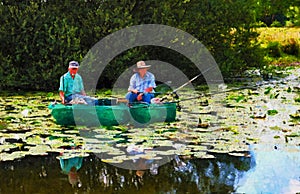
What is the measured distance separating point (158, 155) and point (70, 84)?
308 centimetres

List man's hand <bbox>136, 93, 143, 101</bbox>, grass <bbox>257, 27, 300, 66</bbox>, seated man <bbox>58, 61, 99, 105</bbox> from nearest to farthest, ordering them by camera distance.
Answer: seated man <bbox>58, 61, 99, 105</bbox> → man's hand <bbox>136, 93, 143, 101</bbox> → grass <bbox>257, 27, 300, 66</bbox>

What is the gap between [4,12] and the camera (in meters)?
13.1

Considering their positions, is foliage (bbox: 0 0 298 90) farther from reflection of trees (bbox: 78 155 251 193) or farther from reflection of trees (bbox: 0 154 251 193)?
reflection of trees (bbox: 78 155 251 193)

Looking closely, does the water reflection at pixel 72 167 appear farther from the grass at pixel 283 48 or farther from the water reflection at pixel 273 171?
the grass at pixel 283 48

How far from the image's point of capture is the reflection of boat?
311 inches

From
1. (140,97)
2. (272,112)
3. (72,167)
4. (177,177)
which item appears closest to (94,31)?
(140,97)

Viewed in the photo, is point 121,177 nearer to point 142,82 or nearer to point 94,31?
point 142,82

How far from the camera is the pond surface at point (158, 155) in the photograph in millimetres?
5035

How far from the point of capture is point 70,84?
27.9 ft

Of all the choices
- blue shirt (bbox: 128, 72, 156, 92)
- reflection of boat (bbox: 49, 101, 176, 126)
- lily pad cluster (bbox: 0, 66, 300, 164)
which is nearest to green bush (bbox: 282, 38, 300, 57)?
lily pad cluster (bbox: 0, 66, 300, 164)

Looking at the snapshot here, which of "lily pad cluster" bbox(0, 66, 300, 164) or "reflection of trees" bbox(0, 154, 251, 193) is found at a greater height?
"lily pad cluster" bbox(0, 66, 300, 164)

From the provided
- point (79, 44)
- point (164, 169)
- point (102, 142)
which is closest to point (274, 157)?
point (164, 169)

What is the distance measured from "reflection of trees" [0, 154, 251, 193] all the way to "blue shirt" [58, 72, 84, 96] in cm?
256

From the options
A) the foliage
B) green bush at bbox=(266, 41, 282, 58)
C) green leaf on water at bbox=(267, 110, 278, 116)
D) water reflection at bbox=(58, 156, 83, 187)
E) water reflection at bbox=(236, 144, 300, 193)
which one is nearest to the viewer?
water reflection at bbox=(236, 144, 300, 193)
